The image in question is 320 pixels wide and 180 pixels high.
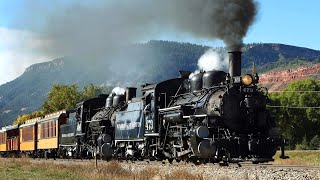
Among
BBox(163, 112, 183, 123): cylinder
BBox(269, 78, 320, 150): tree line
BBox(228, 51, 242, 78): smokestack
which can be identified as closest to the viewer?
BBox(228, 51, 242, 78): smokestack

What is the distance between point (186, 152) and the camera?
70.4 ft

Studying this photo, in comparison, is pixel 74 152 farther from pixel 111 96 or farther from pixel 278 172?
pixel 278 172

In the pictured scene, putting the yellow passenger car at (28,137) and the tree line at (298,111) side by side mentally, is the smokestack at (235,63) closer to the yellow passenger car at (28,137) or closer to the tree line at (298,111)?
the yellow passenger car at (28,137)

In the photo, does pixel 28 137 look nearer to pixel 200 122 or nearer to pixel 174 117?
pixel 174 117

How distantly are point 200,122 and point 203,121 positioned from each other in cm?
33

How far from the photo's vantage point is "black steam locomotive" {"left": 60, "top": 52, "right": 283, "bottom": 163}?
64.5 feet

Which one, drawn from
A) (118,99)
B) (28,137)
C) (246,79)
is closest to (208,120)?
(246,79)

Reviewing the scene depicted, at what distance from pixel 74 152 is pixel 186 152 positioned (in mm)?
17195

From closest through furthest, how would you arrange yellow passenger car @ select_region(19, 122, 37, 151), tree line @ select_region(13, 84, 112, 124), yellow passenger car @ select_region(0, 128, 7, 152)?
yellow passenger car @ select_region(19, 122, 37, 151) < yellow passenger car @ select_region(0, 128, 7, 152) < tree line @ select_region(13, 84, 112, 124)

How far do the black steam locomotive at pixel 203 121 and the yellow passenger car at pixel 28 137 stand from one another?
66.9ft

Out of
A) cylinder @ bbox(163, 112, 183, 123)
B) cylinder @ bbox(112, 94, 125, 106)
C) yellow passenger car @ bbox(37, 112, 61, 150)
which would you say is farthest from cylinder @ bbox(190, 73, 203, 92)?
yellow passenger car @ bbox(37, 112, 61, 150)

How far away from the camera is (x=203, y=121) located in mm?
20719

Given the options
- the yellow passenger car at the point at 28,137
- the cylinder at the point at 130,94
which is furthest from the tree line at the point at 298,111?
the cylinder at the point at 130,94

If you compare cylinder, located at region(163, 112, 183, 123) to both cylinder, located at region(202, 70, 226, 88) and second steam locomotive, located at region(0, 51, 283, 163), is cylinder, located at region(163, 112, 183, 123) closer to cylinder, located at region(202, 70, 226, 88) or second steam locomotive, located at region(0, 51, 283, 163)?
second steam locomotive, located at region(0, 51, 283, 163)
